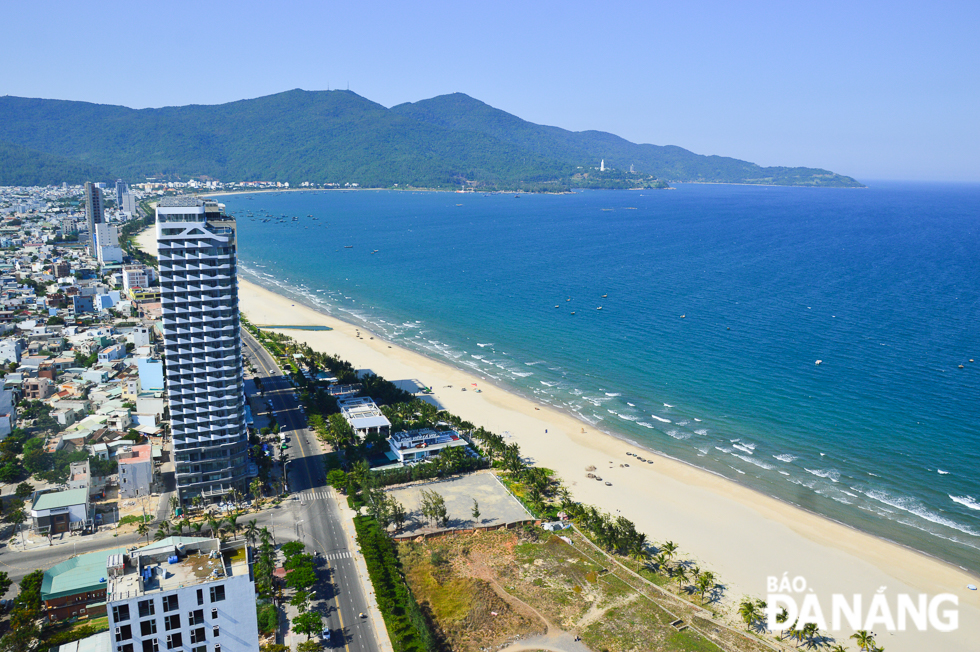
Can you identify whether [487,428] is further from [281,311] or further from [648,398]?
[281,311]

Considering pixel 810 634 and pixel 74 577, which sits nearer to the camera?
pixel 74 577

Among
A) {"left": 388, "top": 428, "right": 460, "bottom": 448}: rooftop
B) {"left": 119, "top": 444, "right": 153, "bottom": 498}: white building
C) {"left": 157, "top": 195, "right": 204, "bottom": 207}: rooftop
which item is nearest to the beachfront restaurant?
{"left": 388, "top": 428, "right": 460, "bottom": 448}: rooftop

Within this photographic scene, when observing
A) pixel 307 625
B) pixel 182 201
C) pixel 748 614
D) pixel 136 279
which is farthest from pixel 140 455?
pixel 136 279

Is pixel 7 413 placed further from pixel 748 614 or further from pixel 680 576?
pixel 748 614

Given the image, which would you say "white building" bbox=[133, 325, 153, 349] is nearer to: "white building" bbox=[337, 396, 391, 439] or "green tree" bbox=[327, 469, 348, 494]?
"white building" bbox=[337, 396, 391, 439]

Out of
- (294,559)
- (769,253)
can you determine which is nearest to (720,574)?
(294,559)

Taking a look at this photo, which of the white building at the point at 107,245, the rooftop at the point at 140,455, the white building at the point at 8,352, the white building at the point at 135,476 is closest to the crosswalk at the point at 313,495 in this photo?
the white building at the point at 135,476

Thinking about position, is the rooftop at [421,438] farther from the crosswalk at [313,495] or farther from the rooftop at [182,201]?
the rooftop at [182,201]
